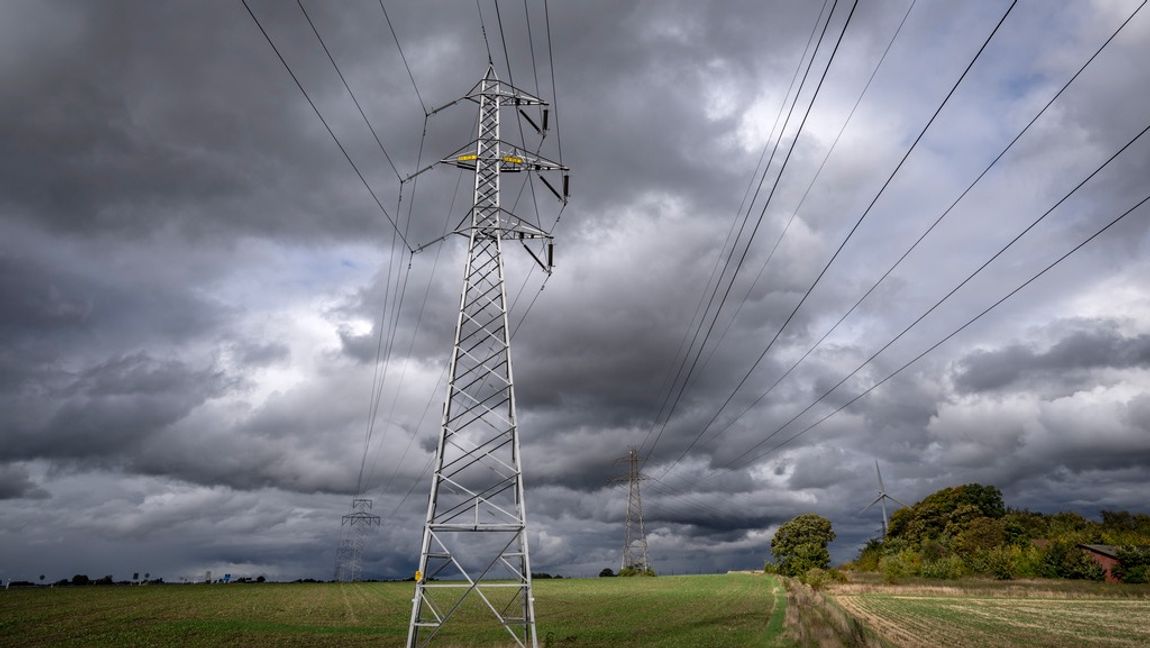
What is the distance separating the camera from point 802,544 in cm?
13800

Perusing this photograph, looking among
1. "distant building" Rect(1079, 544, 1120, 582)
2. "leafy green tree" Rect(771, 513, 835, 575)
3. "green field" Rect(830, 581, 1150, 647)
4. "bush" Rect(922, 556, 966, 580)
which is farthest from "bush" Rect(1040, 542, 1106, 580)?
"leafy green tree" Rect(771, 513, 835, 575)

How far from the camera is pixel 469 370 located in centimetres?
2109

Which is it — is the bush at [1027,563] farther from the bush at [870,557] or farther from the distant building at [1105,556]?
the bush at [870,557]

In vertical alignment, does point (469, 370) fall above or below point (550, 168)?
below

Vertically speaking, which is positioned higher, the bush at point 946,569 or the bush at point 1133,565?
the bush at point 1133,565

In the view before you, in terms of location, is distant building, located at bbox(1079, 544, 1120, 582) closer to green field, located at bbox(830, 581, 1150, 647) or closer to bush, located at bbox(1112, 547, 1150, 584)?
bush, located at bbox(1112, 547, 1150, 584)

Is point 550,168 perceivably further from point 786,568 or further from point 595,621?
point 786,568

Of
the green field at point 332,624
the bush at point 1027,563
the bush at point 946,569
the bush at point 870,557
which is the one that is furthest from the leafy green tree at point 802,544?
the green field at point 332,624

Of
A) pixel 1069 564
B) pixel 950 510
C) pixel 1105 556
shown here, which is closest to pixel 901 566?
pixel 1069 564

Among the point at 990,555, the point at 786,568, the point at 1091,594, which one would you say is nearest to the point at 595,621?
the point at 1091,594

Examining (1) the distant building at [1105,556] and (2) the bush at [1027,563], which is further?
(2) the bush at [1027,563]

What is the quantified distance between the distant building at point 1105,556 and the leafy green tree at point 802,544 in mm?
60535

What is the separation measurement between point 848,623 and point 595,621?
69.2 feet

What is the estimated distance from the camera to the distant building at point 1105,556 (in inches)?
2721
